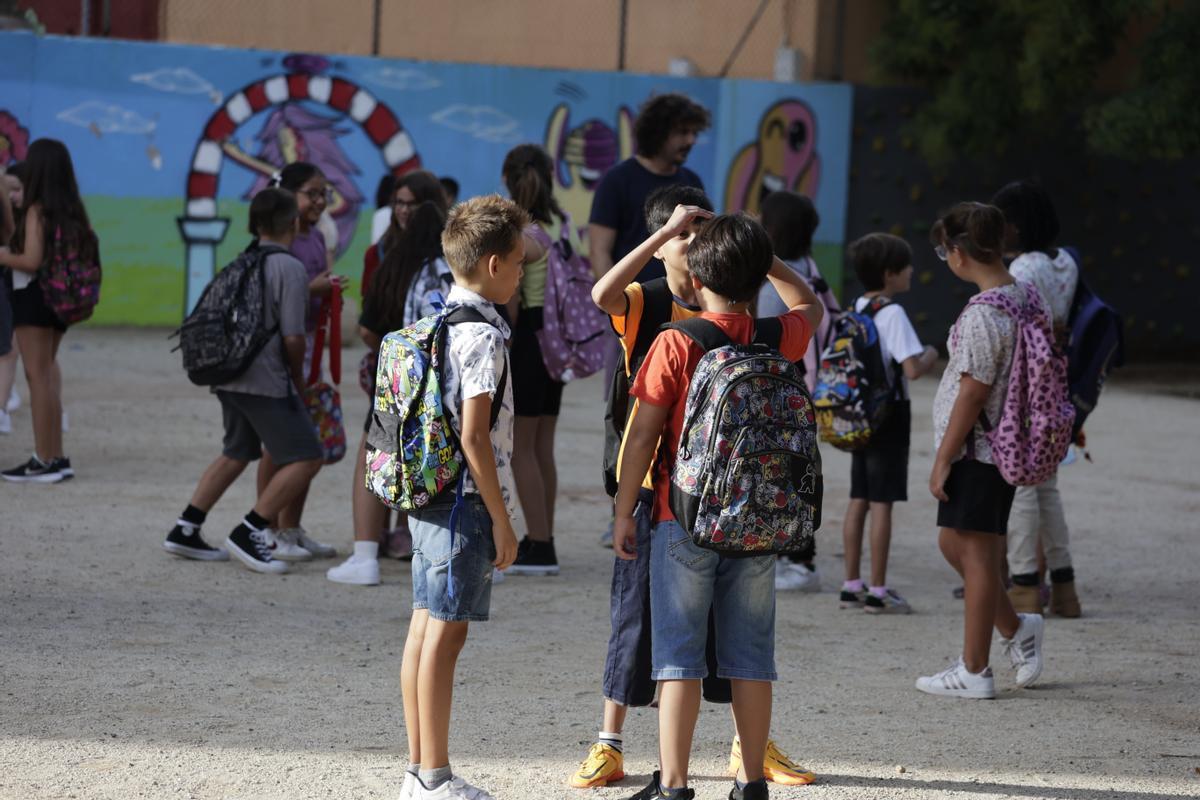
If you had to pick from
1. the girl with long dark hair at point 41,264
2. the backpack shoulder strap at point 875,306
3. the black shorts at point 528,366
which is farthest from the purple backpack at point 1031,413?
the girl with long dark hair at point 41,264

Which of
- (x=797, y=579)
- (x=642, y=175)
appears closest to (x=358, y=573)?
(x=797, y=579)

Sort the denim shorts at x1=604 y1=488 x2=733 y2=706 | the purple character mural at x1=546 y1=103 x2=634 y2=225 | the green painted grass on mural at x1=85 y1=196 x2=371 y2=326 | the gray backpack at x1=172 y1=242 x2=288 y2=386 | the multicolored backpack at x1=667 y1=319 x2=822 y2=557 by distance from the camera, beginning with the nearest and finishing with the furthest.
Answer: the multicolored backpack at x1=667 y1=319 x2=822 y2=557 → the denim shorts at x1=604 y1=488 x2=733 y2=706 → the gray backpack at x1=172 y1=242 x2=288 y2=386 → the green painted grass on mural at x1=85 y1=196 x2=371 y2=326 → the purple character mural at x1=546 y1=103 x2=634 y2=225

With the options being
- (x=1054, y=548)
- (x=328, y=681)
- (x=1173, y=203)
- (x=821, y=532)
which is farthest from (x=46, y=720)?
(x=1173, y=203)

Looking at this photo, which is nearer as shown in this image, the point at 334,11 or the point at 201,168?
the point at 201,168

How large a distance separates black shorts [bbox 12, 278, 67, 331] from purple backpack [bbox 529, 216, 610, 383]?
3035 millimetres

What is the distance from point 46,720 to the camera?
4367mm

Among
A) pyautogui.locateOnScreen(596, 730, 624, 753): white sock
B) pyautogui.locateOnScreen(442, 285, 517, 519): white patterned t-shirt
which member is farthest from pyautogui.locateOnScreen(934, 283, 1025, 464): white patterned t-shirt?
pyautogui.locateOnScreen(442, 285, 517, 519): white patterned t-shirt

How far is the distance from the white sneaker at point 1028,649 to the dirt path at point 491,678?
0.07 meters

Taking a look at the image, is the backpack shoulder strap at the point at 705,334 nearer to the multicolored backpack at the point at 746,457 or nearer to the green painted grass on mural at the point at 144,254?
the multicolored backpack at the point at 746,457

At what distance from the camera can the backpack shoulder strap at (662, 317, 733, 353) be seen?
3.71 m

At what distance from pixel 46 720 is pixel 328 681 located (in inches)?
35.5

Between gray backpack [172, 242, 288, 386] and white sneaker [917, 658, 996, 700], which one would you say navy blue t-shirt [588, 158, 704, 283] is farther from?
white sneaker [917, 658, 996, 700]

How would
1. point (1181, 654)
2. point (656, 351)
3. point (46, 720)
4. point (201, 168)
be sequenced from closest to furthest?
point (656, 351), point (46, 720), point (1181, 654), point (201, 168)

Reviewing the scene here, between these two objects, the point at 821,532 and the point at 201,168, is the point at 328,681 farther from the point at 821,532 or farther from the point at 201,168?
the point at 201,168
